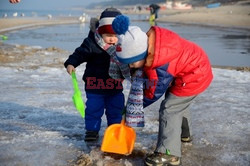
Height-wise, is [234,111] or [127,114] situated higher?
[127,114]

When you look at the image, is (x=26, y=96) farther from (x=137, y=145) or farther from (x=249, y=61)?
(x=249, y=61)

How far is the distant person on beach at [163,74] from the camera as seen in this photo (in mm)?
2146

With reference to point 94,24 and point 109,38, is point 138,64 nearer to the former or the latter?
point 109,38

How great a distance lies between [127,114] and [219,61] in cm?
639

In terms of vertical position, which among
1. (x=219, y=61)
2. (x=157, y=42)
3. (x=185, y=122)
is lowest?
(x=219, y=61)

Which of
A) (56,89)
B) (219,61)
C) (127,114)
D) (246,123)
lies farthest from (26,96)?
(219,61)

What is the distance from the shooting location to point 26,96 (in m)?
4.44

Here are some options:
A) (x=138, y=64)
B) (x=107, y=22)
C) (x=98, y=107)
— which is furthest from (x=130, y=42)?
(x=98, y=107)

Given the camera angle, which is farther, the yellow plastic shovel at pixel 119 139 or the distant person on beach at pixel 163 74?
the yellow plastic shovel at pixel 119 139

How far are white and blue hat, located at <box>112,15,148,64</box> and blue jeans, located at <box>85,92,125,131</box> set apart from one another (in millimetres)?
850

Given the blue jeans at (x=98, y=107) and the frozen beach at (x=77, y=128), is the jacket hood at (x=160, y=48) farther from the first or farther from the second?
the blue jeans at (x=98, y=107)

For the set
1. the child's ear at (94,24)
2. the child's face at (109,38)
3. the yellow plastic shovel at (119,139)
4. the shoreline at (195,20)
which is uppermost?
the child's ear at (94,24)

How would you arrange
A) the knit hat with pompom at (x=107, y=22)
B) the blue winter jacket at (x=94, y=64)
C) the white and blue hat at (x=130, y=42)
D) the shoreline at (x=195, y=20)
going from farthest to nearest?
the shoreline at (x=195, y=20)
the blue winter jacket at (x=94, y=64)
the knit hat with pompom at (x=107, y=22)
the white and blue hat at (x=130, y=42)

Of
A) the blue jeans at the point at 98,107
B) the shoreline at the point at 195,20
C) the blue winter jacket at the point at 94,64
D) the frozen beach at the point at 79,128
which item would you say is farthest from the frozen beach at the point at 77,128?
the shoreline at the point at 195,20
